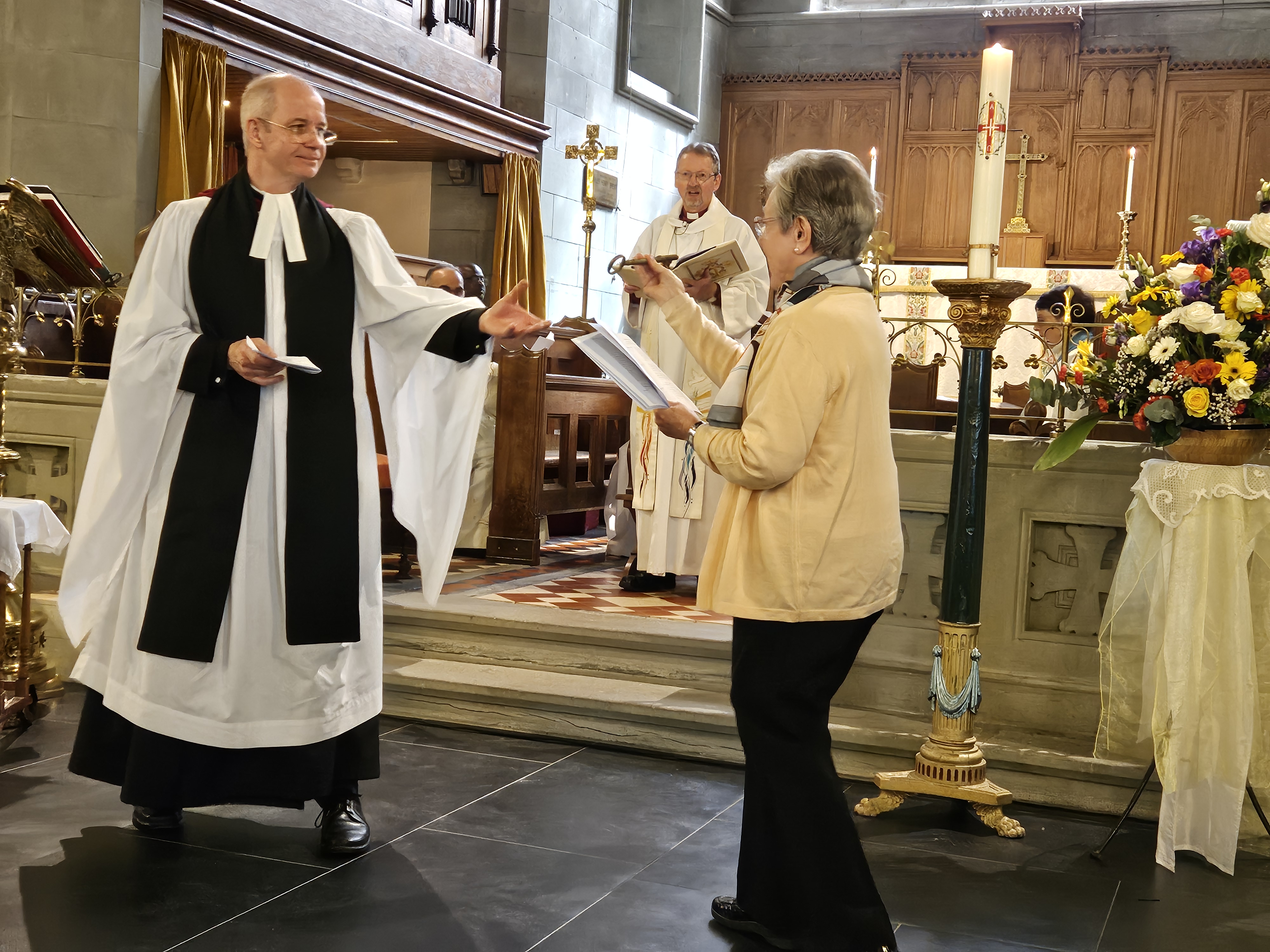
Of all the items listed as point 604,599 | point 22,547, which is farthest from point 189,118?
point 22,547

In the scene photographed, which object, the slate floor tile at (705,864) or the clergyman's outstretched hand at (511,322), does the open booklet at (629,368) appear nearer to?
the clergyman's outstretched hand at (511,322)

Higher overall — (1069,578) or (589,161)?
(589,161)

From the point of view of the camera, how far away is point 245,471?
10.1 feet

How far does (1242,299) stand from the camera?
321 cm

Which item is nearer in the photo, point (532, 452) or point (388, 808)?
point (388, 808)

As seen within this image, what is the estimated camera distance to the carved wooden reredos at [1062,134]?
12430mm

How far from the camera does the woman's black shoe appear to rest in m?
5.73

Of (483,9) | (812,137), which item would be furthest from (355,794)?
(812,137)

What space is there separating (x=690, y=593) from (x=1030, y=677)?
6.38ft

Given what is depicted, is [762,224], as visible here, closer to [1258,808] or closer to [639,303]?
[1258,808]

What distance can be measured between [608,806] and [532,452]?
2.77 m

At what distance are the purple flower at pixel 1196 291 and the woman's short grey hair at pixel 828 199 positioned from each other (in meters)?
1.30

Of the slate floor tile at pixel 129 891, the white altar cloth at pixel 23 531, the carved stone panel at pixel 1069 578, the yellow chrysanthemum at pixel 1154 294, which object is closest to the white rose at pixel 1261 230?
Result: the yellow chrysanthemum at pixel 1154 294

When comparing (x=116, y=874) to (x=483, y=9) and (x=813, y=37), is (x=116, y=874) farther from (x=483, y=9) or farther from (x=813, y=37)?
(x=813, y=37)
